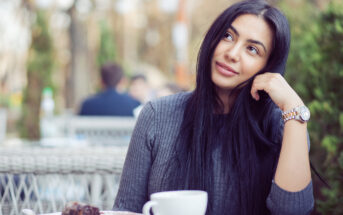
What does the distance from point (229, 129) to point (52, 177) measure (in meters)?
0.78

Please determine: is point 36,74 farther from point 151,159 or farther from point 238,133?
point 238,133

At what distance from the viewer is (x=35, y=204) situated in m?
2.28

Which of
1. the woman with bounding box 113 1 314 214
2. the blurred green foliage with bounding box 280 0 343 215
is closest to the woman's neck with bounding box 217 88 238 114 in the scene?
the woman with bounding box 113 1 314 214

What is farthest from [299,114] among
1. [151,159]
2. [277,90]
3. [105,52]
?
[105,52]

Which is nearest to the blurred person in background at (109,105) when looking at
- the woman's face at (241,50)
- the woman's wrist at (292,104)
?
the woman's face at (241,50)

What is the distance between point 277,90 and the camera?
189 centimetres

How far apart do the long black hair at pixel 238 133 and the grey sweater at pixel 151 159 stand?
29 millimetres

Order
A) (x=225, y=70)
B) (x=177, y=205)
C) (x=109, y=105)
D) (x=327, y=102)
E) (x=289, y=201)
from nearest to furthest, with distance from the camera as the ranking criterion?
(x=177, y=205) → (x=289, y=201) → (x=225, y=70) → (x=327, y=102) → (x=109, y=105)

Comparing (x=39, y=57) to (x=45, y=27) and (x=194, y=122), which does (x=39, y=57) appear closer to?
(x=45, y=27)

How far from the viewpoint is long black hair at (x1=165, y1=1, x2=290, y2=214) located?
1914 millimetres

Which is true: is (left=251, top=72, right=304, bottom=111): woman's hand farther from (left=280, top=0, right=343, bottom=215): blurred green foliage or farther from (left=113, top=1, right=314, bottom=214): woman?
(left=280, top=0, right=343, bottom=215): blurred green foliage

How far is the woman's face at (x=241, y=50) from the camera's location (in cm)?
192

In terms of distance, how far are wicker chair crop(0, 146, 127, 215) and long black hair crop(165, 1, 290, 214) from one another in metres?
0.41

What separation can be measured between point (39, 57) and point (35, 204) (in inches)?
369
